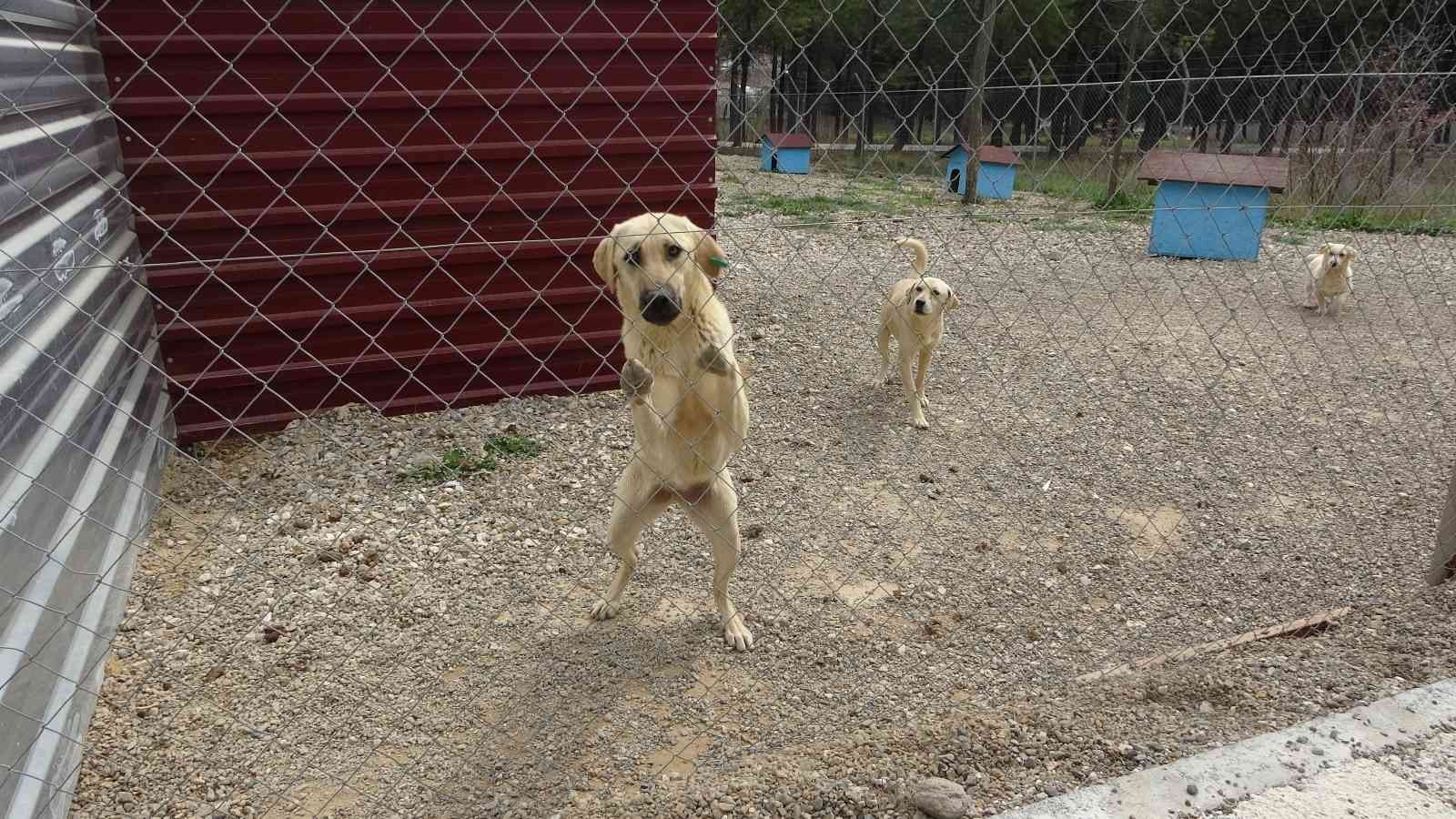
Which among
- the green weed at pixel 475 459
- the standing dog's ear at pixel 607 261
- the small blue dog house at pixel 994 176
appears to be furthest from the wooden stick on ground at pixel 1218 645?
the small blue dog house at pixel 994 176

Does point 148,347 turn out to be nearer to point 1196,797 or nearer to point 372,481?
point 372,481

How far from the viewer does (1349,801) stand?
6.63 feet

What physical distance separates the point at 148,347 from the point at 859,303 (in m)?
4.98

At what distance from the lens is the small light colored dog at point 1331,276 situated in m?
7.25

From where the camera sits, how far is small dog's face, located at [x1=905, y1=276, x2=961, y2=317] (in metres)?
4.89

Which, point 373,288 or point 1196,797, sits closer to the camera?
point 1196,797

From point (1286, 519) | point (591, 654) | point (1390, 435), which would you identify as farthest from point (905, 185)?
point (591, 654)

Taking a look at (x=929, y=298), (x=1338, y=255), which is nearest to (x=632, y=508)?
(x=929, y=298)

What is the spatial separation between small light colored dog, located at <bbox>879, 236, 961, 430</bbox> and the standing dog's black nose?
2799 millimetres

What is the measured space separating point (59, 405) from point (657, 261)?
2.07m

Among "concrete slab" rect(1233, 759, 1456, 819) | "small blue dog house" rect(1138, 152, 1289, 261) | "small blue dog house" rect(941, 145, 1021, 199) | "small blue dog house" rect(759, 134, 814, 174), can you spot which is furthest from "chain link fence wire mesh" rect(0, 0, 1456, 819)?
"small blue dog house" rect(759, 134, 814, 174)

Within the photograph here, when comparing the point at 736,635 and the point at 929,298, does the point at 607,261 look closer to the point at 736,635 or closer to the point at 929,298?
the point at 736,635

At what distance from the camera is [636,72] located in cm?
480

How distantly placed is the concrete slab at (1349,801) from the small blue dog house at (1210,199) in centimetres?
802
